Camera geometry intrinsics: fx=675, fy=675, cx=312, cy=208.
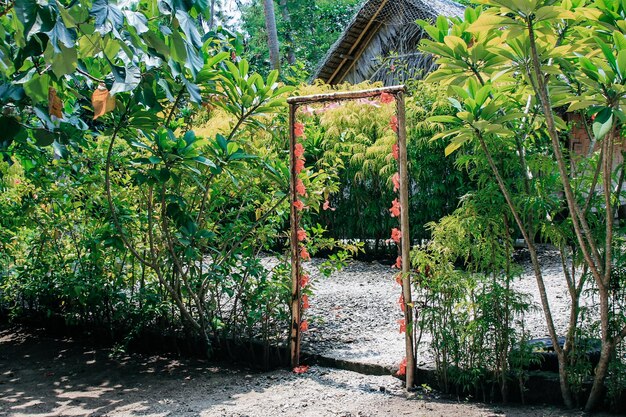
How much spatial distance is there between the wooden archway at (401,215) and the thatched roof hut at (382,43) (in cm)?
715

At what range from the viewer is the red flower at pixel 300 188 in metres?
4.12

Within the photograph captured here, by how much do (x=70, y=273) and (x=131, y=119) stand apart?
168 cm

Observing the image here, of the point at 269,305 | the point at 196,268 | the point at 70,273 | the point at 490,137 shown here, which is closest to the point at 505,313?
the point at 490,137

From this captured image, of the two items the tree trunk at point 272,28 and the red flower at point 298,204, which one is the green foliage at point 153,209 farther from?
the tree trunk at point 272,28

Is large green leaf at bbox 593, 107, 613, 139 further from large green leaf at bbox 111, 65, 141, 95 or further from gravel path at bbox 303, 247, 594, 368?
large green leaf at bbox 111, 65, 141, 95

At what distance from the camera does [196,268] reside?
4.51m

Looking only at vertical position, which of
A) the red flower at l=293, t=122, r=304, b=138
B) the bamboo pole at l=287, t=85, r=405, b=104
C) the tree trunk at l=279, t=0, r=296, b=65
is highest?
the tree trunk at l=279, t=0, r=296, b=65

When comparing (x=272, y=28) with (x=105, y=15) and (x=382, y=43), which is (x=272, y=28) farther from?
(x=105, y=15)

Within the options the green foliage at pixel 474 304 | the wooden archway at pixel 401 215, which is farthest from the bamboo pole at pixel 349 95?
the green foliage at pixel 474 304

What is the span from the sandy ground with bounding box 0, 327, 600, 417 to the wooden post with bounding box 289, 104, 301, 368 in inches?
6.6

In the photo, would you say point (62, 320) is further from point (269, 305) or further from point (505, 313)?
point (505, 313)

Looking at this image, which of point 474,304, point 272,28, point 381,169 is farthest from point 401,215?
point 272,28

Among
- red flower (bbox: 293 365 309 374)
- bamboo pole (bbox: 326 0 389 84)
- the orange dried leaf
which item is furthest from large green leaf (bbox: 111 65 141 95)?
bamboo pole (bbox: 326 0 389 84)

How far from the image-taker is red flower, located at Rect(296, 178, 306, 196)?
13.5 feet
